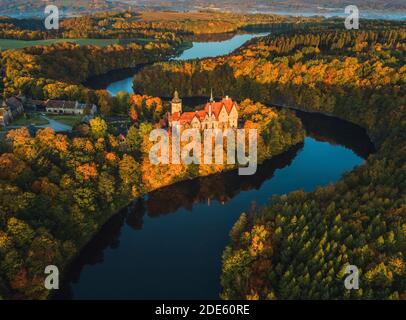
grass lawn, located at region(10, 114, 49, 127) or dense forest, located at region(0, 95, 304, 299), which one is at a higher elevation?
grass lawn, located at region(10, 114, 49, 127)

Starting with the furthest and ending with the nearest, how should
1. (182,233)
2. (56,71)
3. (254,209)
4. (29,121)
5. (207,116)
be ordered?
(56,71) → (29,121) → (207,116) → (182,233) → (254,209)

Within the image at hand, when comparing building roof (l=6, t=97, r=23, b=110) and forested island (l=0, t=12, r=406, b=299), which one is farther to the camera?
building roof (l=6, t=97, r=23, b=110)

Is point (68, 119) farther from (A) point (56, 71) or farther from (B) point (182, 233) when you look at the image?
(A) point (56, 71)

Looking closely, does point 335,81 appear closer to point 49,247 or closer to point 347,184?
point 347,184

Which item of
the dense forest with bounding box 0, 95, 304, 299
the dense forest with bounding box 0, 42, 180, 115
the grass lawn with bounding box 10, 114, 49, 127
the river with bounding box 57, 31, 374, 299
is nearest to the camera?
the dense forest with bounding box 0, 95, 304, 299

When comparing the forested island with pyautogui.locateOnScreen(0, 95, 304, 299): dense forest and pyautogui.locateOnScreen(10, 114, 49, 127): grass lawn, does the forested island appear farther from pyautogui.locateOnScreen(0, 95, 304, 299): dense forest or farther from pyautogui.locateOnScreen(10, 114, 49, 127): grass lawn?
pyautogui.locateOnScreen(10, 114, 49, 127): grass lawn

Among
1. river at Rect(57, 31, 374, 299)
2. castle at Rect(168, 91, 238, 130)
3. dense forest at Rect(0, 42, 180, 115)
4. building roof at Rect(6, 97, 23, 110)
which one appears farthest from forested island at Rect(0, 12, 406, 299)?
building roof at Rect(6, 97, 23, 110)

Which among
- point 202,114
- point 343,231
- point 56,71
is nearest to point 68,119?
point 202,114

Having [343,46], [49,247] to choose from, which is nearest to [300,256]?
[49,247]
